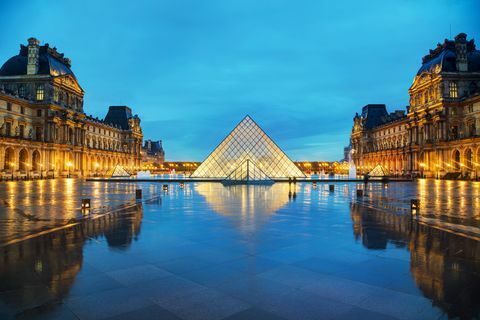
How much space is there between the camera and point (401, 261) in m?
5.15

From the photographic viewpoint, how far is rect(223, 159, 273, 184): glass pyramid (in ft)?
97.8

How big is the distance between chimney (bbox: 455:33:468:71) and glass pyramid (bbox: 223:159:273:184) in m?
33.2

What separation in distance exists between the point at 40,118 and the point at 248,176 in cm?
3233

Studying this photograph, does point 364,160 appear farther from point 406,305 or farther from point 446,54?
point 406,305

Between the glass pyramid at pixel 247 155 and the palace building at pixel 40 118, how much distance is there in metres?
21.3

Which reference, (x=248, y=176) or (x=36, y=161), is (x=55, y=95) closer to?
(x=36, y=161)

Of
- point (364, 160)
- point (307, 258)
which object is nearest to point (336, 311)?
point (307, 258)

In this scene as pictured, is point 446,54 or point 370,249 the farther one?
point 446,54

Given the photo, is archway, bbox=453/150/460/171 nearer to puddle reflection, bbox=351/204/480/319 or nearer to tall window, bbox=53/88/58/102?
puddle reflection, bbox=351/204/480/319

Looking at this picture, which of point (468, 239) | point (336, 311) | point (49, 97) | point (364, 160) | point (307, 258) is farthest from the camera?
point (364, 160)

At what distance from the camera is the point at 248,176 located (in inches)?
1186


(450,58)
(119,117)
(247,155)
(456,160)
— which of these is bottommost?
(456,160)

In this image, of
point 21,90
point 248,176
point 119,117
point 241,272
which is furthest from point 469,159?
point 119,117

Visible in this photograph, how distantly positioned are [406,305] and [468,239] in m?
4.23
